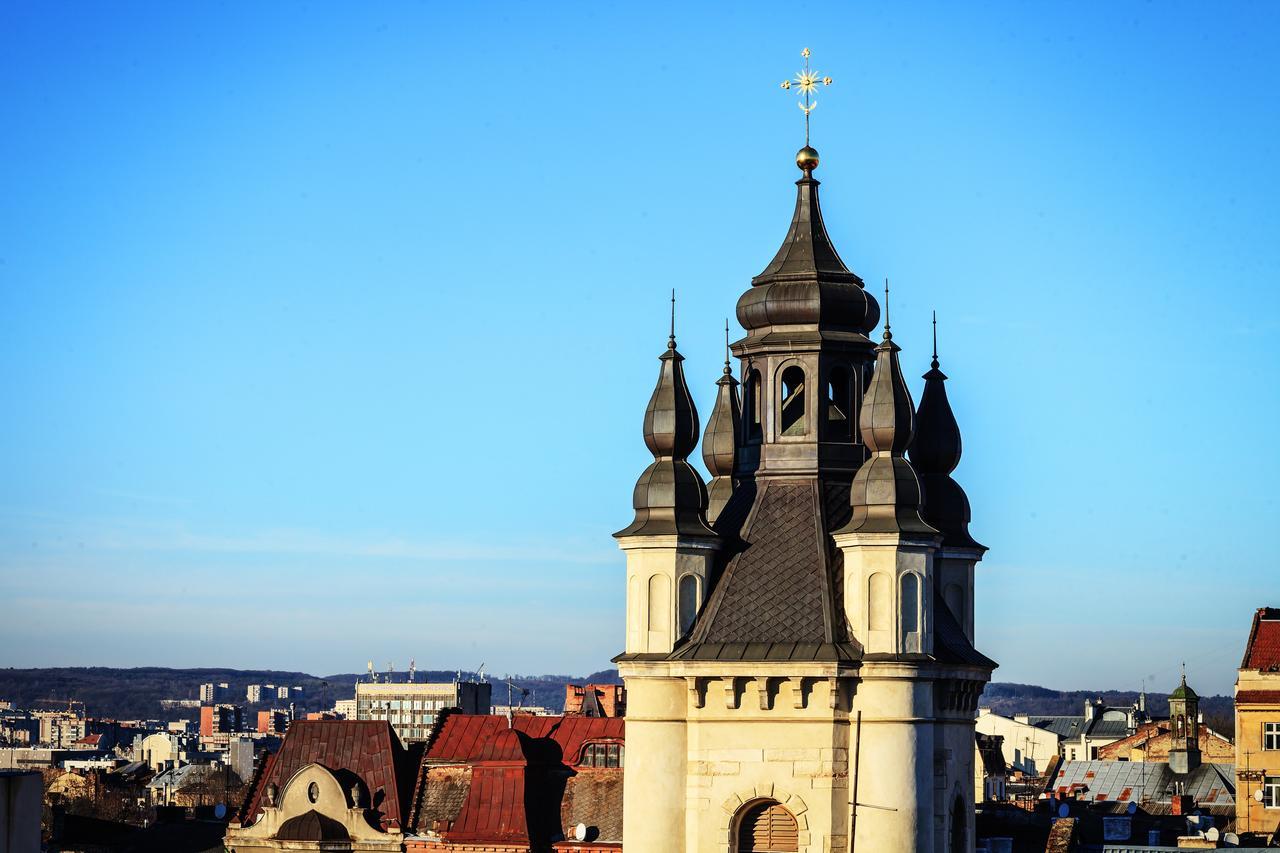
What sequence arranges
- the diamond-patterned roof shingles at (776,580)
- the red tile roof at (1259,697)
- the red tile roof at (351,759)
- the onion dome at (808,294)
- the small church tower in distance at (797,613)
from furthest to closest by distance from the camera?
the red tile roof at (1259,697) < the red tile roof at (351,759) < the onion dome at (808,294) < the diamond-patterned roof shingles at (776,580) < the small church tower in distance at (797,613)

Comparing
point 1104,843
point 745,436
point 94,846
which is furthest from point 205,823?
point 745,436

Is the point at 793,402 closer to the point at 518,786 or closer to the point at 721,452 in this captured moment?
the point at 721,452

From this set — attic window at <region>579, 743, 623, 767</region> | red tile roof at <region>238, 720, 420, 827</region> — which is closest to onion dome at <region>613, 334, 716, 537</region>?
attic window at <region>579, 743, 623, 767</region>

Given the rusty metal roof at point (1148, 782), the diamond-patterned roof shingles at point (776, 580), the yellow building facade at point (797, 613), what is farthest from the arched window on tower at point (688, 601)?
the rusty metal roof at point (1148, 782)

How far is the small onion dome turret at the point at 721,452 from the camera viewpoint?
129 feet

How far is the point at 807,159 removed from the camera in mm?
40188

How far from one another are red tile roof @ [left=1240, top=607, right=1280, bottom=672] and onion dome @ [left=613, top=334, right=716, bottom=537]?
81572 millimetres

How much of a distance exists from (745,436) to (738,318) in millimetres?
2050

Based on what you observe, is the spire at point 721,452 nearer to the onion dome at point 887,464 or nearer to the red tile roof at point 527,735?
the onion dome at point 887,464

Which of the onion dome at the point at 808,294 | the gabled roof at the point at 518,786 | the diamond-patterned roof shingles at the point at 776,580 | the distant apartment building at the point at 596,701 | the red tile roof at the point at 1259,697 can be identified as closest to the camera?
the diamond-patterned roof shingles at the point at 776,580

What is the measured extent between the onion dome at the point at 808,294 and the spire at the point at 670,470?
68.5 inches

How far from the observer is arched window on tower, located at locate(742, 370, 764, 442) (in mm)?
39000

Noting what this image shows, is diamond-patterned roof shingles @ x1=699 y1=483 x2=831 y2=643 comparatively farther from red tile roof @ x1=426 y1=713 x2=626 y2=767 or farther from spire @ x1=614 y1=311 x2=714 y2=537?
red tile roof @ x1=426 y1=713 x2=626 y2=767

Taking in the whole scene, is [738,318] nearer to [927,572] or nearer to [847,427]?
[847,427]
